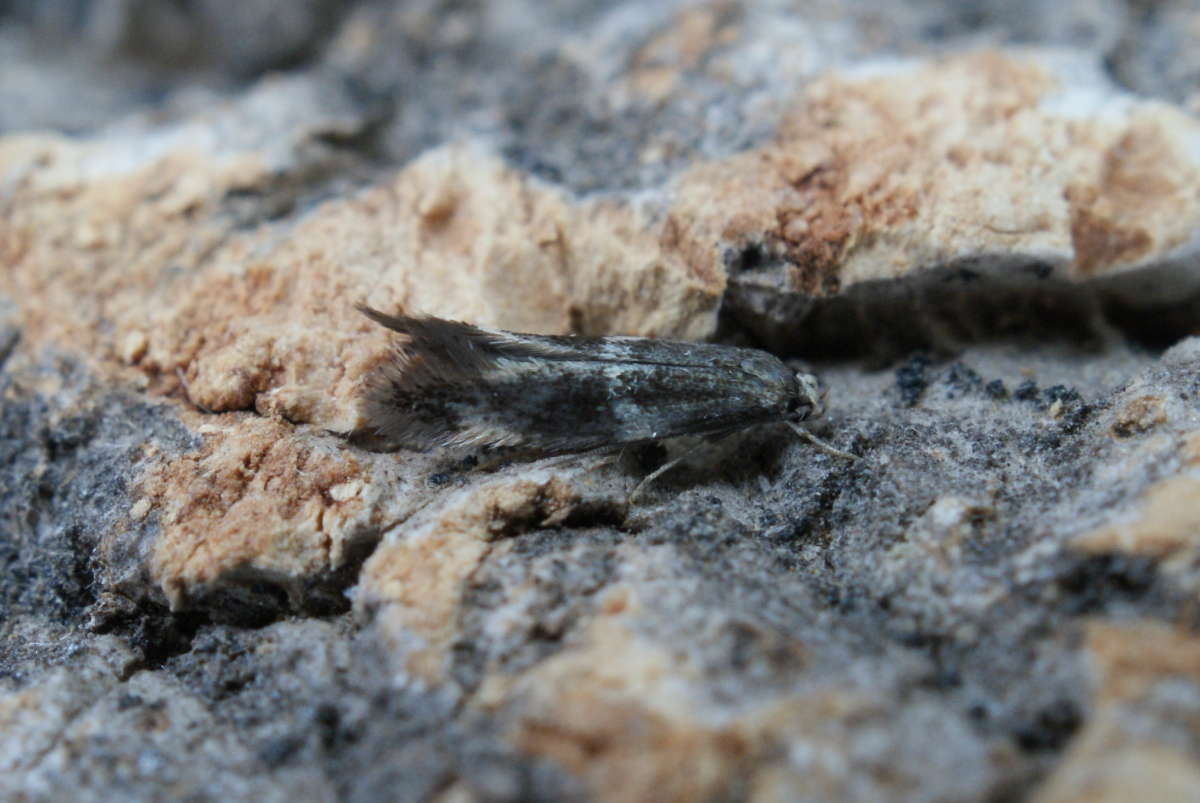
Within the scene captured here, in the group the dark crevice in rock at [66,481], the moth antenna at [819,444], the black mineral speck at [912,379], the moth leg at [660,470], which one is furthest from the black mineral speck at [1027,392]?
the dark crevice in rock at [66,481]

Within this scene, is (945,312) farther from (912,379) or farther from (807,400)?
(807,400)

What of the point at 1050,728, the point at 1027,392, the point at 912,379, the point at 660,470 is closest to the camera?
the point at 1050,728

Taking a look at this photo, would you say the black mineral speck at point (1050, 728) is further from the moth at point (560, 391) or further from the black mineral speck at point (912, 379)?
the black mineral speck at point (912, 379)

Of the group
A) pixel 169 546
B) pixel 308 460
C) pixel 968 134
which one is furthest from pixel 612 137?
pixel 169 546

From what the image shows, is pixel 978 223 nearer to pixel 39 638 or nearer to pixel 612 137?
pixel 612 137

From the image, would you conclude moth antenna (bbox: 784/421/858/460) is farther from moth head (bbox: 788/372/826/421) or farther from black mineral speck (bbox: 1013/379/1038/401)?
black mineral speck (bbox: 1013/379/1038/401)

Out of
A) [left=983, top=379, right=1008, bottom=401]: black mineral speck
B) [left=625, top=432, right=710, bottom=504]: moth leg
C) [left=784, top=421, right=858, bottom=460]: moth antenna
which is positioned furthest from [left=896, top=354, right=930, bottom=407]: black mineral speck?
[left=625, top=432, right=710, bottom=504]: moth leg

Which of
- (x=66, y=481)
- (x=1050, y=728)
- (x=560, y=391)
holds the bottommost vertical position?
(x=1050, y=728)

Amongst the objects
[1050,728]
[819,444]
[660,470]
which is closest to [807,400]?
[819,444]
